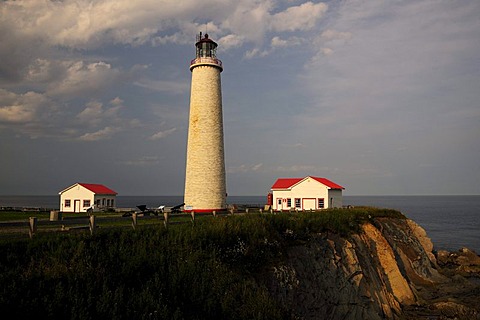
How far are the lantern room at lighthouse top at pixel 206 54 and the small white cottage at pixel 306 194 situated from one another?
59.6 ft

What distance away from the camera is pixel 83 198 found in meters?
45.5

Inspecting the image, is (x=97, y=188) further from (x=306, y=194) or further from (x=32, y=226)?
(x=32, y=226)

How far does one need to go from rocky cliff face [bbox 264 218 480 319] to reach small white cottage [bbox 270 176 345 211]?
380 inches

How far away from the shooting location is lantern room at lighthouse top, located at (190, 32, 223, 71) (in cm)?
3528

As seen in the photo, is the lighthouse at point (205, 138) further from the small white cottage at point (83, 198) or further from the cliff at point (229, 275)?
the small white cottage at point (83, 198)

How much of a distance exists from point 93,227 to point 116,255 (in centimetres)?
282

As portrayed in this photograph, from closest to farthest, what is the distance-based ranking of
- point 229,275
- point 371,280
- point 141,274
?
point 141,274, point 229,275, point 371,280

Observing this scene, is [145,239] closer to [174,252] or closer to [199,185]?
[174,252]

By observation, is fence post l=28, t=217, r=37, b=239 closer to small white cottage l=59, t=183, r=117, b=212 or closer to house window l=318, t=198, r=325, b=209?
small white cottage l=59, t=183, r=117, b=212

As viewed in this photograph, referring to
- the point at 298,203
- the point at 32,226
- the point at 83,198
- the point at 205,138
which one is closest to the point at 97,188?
the point at 83,198

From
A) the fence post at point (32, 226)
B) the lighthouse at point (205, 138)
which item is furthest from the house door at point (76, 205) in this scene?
the fence post at point (32, 226)

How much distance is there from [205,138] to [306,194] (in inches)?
658

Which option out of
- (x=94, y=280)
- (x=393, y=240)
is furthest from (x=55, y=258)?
(x=393, y=240)

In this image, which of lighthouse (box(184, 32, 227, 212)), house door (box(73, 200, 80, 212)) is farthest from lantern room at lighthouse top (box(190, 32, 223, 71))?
house door (box(73, 200, 80, 212))
